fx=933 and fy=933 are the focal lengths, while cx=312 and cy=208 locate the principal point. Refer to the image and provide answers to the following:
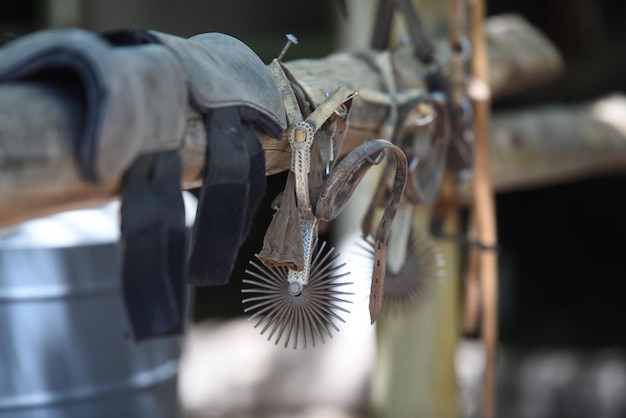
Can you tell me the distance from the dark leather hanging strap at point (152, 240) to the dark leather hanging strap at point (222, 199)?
0.08 metres

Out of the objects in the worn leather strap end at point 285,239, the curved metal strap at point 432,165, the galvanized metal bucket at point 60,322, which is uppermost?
the curved metal strap at point 432,165

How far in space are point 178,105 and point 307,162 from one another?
0.25 m

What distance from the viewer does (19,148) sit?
0.78 meters

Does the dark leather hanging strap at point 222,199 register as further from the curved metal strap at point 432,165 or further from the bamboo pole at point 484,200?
the bamboo pole at point 484,200

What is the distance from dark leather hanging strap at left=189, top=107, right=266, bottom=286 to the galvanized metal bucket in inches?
61.9

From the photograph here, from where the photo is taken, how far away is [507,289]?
5.84 meters

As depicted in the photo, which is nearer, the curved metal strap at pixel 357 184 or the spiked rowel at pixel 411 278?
the curved metal strap at pixel 357 184

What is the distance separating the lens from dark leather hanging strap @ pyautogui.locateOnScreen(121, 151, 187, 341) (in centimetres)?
89

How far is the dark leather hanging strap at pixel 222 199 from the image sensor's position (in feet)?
3.28

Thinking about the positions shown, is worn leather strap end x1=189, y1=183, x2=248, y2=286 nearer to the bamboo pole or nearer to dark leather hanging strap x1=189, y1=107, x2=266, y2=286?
dark leather hanging strap x1=189, y1=107, x2=266, y2=286

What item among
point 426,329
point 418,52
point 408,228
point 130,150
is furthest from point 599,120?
point 130,150

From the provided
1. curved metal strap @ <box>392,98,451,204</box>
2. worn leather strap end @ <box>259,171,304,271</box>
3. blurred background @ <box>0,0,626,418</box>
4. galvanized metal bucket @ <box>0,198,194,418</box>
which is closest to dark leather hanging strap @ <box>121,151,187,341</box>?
worn leather strap end @ <box>259,171,304,271</box>

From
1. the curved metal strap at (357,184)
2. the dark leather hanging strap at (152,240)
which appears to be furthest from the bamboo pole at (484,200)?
the dark leather hanging strap at (152,240)

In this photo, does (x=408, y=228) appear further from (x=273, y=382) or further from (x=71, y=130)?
(x=273, y=382)
